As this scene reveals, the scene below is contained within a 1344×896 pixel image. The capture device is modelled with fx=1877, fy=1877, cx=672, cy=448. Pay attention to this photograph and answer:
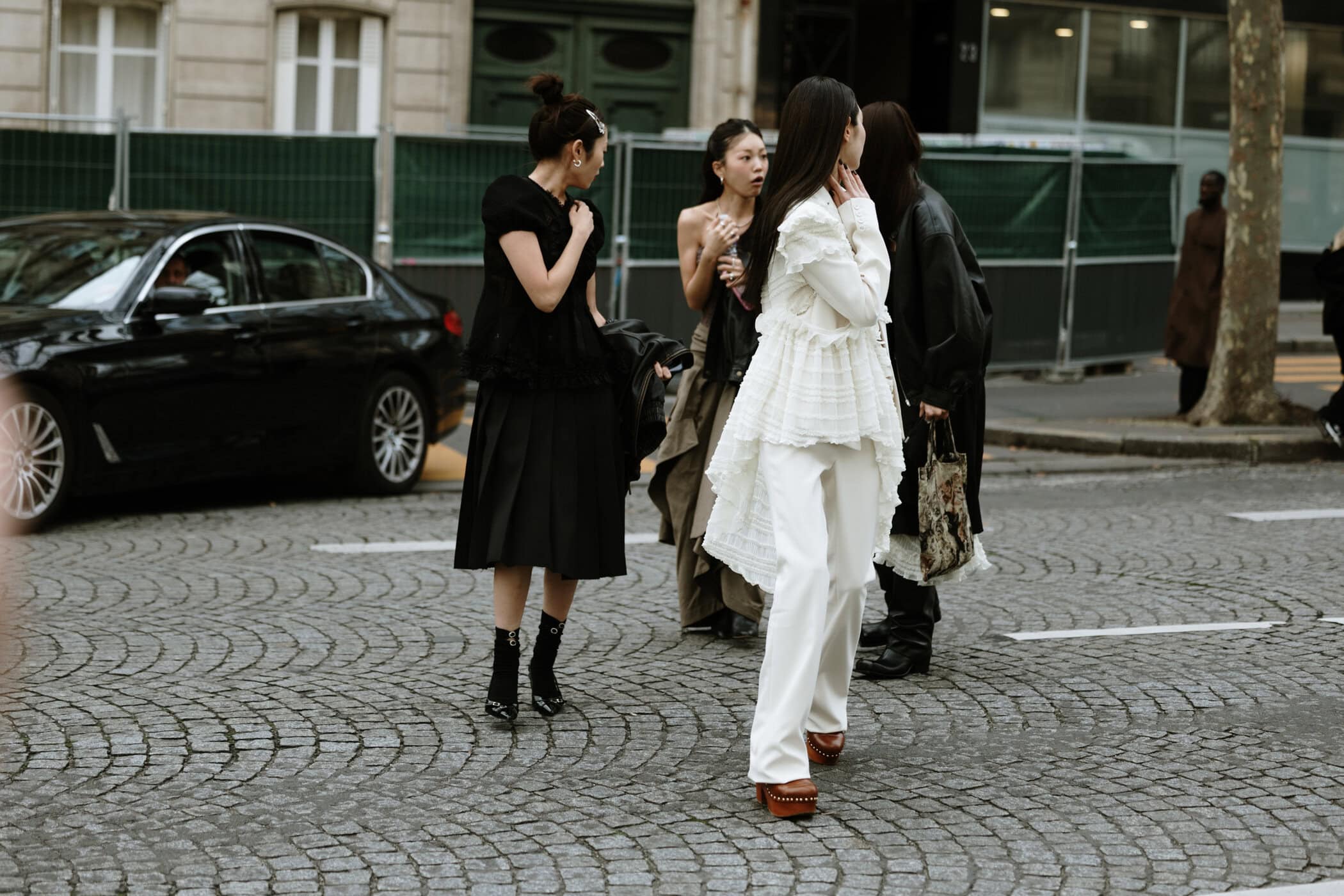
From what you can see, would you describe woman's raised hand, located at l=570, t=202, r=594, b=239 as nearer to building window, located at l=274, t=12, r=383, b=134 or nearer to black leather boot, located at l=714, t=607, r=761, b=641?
black leather boot, located at l=714, t=607, r=761, b=641

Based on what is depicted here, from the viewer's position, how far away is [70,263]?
31.7 feet

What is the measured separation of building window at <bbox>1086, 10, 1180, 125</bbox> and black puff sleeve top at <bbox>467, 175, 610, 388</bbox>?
735 inches

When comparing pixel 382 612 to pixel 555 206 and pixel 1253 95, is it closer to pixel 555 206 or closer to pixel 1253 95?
pixel 555 206

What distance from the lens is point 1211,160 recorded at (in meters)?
23.8

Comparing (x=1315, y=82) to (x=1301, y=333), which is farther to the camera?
(x=1315, y=82)

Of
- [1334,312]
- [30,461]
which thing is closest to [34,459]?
[30,461]

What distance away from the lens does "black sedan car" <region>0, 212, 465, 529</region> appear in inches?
353

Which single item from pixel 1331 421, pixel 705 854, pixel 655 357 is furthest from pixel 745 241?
pixel 1331 421

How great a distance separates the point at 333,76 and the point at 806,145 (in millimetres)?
16316

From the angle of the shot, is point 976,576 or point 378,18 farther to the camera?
point 378,18

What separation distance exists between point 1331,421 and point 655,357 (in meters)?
8.41

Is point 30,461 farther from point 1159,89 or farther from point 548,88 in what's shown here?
point 1159,89

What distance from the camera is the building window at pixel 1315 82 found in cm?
2409

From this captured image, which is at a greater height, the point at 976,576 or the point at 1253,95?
the point at 1253,95
